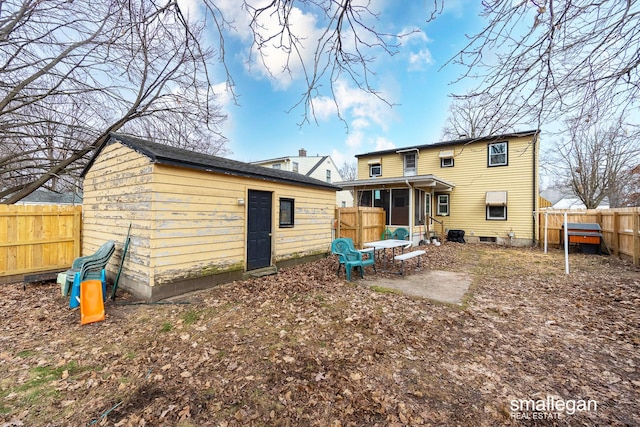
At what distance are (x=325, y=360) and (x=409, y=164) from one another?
15260 millimetres

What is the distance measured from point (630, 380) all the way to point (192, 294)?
22.1ft

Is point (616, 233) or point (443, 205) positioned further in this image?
point (443, 205)

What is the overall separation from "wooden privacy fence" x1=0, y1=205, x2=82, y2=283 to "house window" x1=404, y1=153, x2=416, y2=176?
51.5ft

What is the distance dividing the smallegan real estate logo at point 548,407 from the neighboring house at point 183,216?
18.9 ft

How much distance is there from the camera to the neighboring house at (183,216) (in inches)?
205

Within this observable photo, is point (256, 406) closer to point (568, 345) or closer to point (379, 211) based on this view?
point (568, 345)

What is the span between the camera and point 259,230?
7242mm

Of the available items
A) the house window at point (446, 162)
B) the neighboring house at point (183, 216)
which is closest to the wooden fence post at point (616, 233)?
the house window at point (446, 162)

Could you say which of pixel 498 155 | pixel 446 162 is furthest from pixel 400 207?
pixel 498 155

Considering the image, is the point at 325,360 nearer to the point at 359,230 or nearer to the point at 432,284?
the point at 432,284

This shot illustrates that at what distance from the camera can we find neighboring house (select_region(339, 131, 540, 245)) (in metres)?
13.0

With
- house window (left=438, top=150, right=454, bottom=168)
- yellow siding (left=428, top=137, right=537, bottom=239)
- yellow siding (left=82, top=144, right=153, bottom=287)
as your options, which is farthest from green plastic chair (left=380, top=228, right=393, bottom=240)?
yellow siding (left=82, top=144, right=153, bottom=287)

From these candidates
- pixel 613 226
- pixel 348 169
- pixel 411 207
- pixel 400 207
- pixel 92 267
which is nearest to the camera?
pixel 92 267

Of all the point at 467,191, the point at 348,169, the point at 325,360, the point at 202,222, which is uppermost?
the point at 348,169
